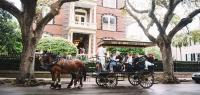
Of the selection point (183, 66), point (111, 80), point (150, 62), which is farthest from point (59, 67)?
point (183, 66)

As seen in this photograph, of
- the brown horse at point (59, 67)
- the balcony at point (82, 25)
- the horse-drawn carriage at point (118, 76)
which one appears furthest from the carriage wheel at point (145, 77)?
the balcony at point (82, 25)

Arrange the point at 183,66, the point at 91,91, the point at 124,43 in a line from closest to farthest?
the point at 91,91 → the point at 124,43 → the point at 183,66

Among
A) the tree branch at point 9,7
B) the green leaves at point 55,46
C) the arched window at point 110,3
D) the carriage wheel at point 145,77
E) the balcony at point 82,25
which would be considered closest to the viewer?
the carriage wheel at point 145,77

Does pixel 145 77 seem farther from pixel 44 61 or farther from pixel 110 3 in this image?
pixel 110 3

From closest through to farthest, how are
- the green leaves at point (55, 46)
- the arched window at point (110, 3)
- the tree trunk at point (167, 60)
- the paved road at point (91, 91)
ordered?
the paved road at point (91, 91)
the tree trunk at point (167, 60)
the green leaves at point (55, 46)
the arched window at point (110, 3)

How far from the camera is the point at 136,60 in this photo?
11.7 meters

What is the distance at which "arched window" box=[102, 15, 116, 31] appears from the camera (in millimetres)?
29597

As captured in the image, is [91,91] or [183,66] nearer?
[91,91]

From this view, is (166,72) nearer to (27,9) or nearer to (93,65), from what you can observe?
(93,65)

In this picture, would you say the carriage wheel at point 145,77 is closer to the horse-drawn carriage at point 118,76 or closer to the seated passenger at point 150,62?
the horse-drawn carriage at point 118,76

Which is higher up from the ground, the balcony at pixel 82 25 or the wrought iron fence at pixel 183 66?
the balcony at pixel 82 25

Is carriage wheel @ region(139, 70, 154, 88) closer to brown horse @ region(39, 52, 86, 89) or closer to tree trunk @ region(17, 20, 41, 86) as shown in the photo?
brown horse @ region(39, 52, 86, 89)

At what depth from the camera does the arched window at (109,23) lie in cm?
2960

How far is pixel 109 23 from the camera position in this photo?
97.6ft
